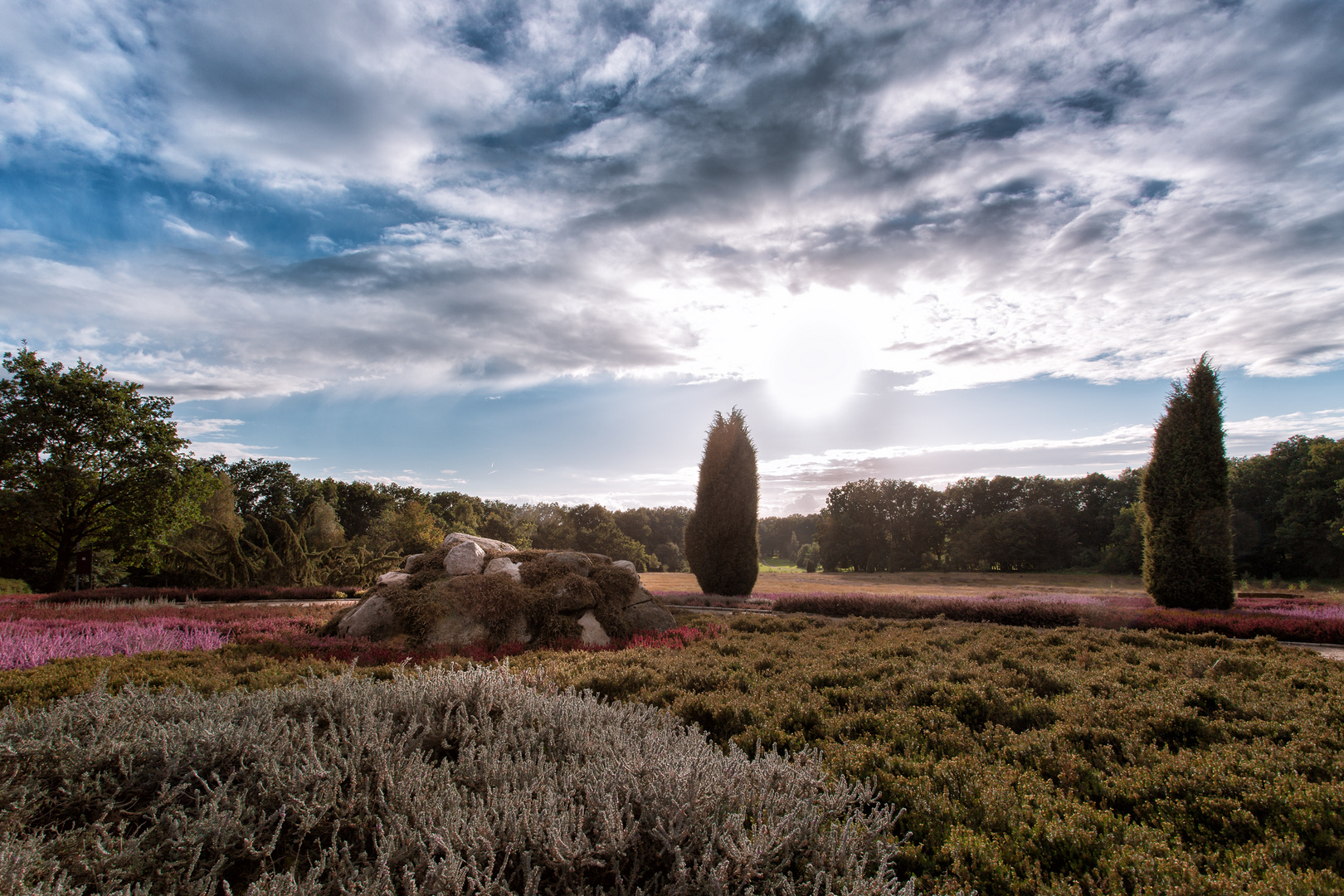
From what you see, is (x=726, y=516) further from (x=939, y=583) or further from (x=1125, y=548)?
(x=1125, y=548)

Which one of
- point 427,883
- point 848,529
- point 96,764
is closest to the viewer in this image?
point 427,883

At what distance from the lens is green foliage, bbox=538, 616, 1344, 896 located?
2.72 meters

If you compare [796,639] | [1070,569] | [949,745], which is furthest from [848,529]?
[949,745]

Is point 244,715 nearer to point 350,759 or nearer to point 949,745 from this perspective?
point 350,759

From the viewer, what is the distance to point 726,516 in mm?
18531

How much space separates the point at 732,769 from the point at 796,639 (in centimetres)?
598

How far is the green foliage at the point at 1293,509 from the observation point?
34.1 metres

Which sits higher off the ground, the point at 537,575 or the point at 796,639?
the point at 537,575

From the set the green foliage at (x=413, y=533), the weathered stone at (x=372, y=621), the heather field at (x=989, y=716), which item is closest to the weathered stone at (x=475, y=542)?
the weathered stone at (x=372, y=621)

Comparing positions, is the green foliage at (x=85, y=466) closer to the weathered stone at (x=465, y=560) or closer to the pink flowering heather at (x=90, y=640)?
the pink flowering heather at (x=90, y=640)

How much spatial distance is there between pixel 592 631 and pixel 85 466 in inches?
702

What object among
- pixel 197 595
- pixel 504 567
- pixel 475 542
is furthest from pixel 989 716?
pixel 197 595

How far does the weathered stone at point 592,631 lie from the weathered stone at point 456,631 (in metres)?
1.52

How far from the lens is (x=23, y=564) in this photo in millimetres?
27641
